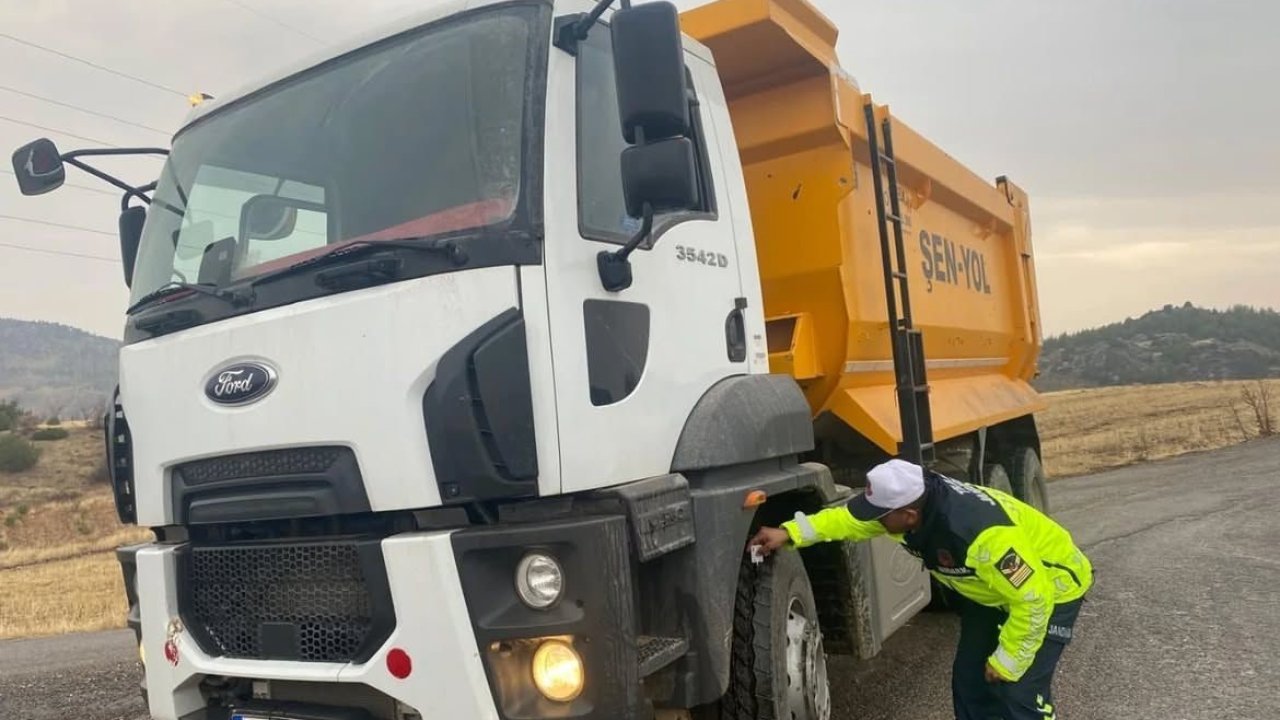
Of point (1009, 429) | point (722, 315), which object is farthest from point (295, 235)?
point (1009, 429)

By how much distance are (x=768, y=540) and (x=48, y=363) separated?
188 meters

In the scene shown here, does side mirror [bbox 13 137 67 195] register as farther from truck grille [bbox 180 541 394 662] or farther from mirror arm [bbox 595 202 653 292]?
mirror arm [bbox 595 202 653 292]

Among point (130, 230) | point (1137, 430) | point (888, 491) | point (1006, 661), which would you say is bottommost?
point (1137, 430)

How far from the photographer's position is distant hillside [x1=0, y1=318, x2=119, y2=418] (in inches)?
5305

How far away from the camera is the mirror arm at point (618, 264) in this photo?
9.01 ft

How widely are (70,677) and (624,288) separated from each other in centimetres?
534

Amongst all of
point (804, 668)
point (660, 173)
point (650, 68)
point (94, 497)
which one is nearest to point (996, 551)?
point (804, 668)

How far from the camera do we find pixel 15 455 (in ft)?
129

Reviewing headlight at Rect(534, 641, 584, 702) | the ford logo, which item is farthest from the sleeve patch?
the ford logo

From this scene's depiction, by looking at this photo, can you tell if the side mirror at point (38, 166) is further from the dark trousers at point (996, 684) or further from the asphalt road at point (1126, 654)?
the dark trousers at point (996, 684)

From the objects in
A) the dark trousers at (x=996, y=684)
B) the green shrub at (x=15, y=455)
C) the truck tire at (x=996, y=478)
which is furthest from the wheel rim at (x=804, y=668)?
the green shrub at (x=15, y=455)

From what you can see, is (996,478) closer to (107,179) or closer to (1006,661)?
(1006,661)

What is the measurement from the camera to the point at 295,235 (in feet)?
9.71

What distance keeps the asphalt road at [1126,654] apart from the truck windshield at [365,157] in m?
3.24
